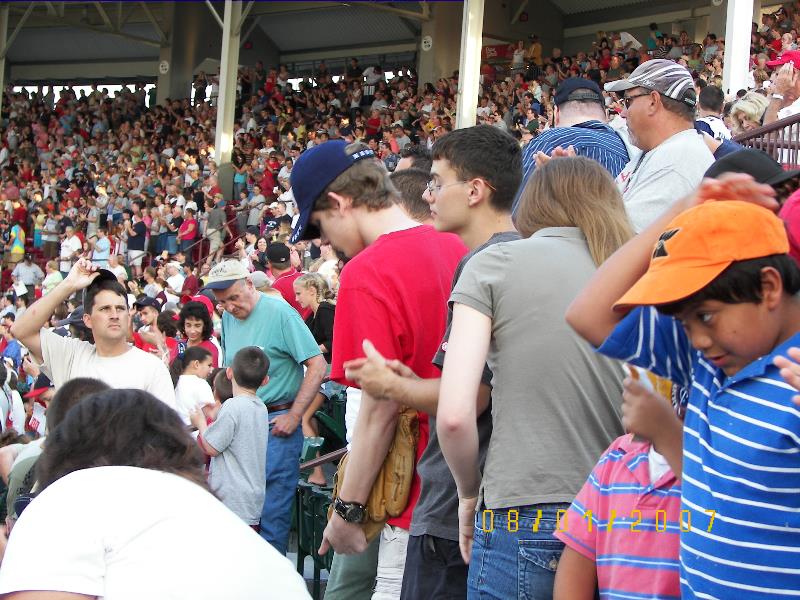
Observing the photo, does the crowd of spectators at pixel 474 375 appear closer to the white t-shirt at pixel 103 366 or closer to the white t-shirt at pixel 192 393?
the white t-shirt at pixel 103 366

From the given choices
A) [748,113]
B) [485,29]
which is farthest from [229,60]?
[748,113]

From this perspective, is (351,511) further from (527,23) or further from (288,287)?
(527,23)

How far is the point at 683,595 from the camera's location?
2072mm

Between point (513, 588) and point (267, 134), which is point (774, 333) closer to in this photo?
point (513, 588)

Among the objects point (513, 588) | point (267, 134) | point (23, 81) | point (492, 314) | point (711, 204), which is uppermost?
point (23, 81)

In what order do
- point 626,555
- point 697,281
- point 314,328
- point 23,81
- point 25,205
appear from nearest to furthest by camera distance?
point 697,281 → point 626,555 → point 314,328 → point 25,205 → point 23,81

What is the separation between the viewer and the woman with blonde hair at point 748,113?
810 cm

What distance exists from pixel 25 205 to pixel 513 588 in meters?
28.3

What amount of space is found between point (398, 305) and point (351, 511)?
588mm

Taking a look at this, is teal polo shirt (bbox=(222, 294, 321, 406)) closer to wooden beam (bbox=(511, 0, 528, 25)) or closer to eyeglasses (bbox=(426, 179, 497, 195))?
eyeglasses (bbox=(426, 179, 497, 195))

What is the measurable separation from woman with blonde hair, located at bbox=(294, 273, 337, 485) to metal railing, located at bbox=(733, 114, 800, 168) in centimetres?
296

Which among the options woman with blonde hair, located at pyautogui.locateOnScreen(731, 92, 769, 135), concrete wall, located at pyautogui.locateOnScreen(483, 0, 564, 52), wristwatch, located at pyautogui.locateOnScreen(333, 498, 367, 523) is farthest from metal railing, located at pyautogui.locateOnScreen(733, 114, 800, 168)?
concrete wall, located at pyautogui.locateOnScreen(483, 0, 564, 52)

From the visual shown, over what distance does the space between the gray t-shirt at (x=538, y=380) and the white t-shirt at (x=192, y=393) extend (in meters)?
4.52

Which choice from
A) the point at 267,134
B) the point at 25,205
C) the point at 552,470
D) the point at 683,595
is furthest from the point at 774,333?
the point at 25,205
